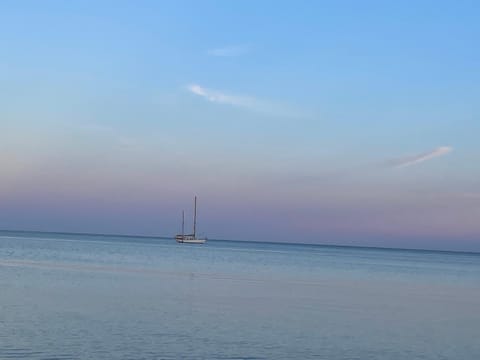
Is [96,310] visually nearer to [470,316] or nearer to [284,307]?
[284,307]

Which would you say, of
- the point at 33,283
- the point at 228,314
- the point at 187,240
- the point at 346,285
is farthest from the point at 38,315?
the point at 187,240

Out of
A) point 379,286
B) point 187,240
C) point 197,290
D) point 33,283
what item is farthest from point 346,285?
point 187,240

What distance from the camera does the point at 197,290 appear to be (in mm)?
43406

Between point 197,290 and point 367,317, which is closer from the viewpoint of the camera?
point 367,317

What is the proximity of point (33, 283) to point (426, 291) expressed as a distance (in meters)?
28.7

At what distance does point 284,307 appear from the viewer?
35.7 m

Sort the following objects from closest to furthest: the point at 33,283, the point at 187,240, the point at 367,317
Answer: the point at 367,317 < the point at 33,283 < the point at 187,240

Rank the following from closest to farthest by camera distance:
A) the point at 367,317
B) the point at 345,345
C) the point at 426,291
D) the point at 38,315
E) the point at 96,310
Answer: the point at 345,345, the point at 38,315, the point at 96,310, the point at 367,317, the point at 426,291

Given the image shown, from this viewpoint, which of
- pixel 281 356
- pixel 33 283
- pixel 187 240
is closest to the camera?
pixel 281 356

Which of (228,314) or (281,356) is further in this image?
(228,314)

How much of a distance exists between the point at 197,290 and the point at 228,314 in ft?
38.6

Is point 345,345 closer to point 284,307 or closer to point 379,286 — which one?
point 284,307

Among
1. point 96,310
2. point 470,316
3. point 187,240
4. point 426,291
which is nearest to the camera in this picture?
point 96,310

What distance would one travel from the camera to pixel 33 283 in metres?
42.8
